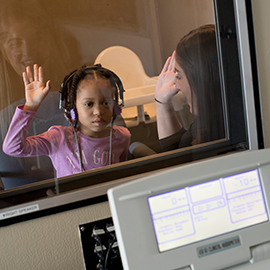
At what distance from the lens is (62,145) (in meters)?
0.66

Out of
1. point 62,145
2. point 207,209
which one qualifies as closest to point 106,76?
point 62,145

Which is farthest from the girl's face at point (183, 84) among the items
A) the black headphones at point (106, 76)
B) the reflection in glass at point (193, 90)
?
the black headphones at point (106, 76)

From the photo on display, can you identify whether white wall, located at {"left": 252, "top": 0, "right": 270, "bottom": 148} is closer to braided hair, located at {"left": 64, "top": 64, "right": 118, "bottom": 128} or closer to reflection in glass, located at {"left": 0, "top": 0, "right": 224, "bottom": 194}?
reflection in glass, located at {"left": 0, "top": 0, "right": 224, "bottom": 194}

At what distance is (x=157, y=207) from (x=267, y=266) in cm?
24

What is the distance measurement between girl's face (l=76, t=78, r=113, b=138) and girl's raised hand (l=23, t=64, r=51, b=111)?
2.9 inches

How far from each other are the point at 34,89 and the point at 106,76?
0.15 metres

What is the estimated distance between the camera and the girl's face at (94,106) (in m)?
0.65

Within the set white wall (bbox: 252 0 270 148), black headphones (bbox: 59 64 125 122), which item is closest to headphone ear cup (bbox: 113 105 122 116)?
black headphones (bbox: 59 64 125 122)

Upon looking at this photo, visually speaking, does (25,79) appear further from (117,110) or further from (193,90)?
(193,90)

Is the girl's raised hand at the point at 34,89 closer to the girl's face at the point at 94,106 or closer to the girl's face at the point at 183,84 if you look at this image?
the girl's face at the point at 94,106

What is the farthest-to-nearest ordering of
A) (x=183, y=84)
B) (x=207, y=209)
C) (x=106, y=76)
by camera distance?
(x=183, y=84)
(x=106, y=76)
(x=207, y=209)

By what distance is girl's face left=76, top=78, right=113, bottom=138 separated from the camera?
0.65 meters

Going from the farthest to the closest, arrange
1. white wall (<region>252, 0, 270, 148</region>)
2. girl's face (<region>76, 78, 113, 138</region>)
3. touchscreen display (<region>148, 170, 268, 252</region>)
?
white wall (<region>252, 0, 270, 148</region>) → girl's face (<region>76, 78, 113, 138</region>) → touchscreen display (<region>148, 170, 268, 252</region>)

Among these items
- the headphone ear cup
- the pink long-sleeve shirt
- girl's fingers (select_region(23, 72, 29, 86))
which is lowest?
the pink long-sleeve shirt
